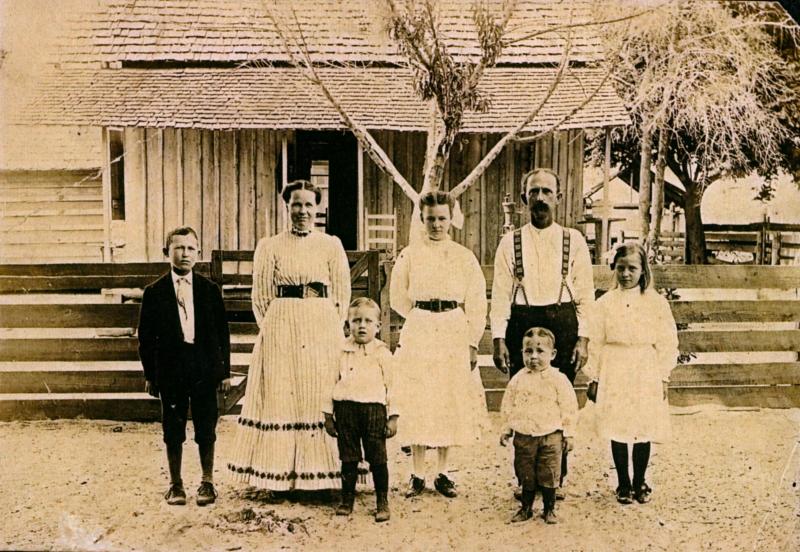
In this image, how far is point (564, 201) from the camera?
1052 centimetres

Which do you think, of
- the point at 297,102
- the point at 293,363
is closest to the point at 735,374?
the point at 293,363

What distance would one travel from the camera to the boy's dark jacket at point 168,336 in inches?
156

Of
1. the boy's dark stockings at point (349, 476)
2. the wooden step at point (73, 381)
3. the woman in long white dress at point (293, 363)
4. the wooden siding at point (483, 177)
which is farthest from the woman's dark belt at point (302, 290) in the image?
the wooden siding at point (483, 177)

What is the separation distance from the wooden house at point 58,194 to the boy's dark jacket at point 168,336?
932cm

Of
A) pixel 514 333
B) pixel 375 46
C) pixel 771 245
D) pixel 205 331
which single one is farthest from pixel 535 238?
pixel 771 245

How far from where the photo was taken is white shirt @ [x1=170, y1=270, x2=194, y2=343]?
4.00 m

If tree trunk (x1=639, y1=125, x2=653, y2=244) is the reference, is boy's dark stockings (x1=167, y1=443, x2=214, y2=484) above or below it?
below

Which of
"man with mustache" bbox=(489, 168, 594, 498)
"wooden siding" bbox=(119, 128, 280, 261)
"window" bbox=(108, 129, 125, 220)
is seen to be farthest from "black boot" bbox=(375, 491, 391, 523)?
"window" bbox=(108, 129, 125, 220)

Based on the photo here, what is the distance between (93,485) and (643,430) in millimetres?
3341

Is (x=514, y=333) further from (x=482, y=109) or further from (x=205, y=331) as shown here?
(x=482, y=109)

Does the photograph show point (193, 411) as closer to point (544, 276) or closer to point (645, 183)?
point (544, 276)

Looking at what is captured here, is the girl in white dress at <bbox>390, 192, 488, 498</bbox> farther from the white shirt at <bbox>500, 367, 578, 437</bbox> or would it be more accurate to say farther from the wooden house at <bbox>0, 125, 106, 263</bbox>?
the wooden house at <bbox>0, 125, 106, 263</bbox>

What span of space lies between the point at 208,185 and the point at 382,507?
289 inches

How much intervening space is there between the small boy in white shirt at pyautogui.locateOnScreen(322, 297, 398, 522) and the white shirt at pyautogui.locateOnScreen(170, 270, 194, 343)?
2.94 feet
